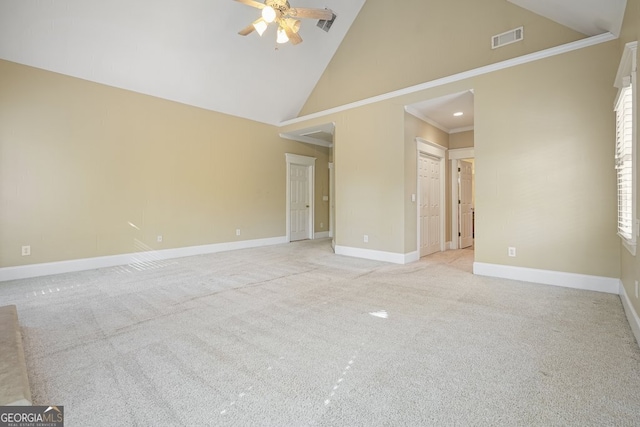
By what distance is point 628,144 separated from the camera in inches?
96.0

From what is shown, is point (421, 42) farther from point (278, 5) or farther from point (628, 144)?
point (628, 144)

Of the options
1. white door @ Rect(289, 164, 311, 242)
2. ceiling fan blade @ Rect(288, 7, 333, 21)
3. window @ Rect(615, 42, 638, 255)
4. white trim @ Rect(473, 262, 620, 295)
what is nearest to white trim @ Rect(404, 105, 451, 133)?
ceiling fan blade @ Rect(288, 7, 333, 21)

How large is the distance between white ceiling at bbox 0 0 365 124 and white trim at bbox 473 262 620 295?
4906 mm

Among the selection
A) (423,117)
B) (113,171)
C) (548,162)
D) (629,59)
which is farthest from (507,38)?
(113,171)

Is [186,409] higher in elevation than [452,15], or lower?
lower

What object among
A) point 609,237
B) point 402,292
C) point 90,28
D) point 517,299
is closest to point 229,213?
point 90,28

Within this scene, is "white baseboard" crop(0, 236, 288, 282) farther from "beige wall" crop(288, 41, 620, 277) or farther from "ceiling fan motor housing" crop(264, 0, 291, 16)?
"beige wall" crop(288, 41, 620, 277)

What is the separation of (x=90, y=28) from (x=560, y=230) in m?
6.42

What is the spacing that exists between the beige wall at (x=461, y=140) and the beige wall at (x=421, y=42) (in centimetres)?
194

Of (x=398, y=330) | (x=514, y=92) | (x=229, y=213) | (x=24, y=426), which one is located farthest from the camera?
(x=229, y=213)

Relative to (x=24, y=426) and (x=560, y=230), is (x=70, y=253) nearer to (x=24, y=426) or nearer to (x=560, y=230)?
(x=24, y=426)

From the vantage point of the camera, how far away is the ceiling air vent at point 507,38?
3828 millimetres

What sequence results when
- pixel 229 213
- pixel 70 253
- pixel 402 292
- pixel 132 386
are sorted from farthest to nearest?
pixel 229 213
pixel 70 253
pixel 402 292
pixel 132 386

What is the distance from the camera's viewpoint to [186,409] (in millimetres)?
1408
